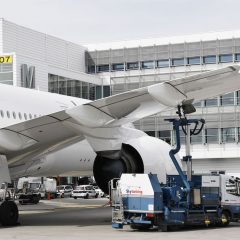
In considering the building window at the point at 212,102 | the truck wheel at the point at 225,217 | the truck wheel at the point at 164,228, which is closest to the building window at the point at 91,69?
the building window at the point at 212,102

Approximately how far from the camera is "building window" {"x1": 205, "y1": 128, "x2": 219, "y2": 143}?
5353 centimetres

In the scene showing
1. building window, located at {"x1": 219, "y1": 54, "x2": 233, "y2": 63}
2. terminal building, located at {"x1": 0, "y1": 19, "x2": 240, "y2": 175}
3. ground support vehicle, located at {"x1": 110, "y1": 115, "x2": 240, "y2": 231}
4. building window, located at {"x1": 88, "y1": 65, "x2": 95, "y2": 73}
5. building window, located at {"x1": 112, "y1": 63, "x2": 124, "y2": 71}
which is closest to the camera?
ground support vehicle, located at {"x1": 110, "y1": 115, "x2": 240, "y2": 231}

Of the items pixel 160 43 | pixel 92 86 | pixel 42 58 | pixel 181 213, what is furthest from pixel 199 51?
pixel 181 213

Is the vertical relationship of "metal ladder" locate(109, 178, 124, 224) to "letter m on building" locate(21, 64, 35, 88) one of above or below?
below

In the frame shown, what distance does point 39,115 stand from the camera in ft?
63.2

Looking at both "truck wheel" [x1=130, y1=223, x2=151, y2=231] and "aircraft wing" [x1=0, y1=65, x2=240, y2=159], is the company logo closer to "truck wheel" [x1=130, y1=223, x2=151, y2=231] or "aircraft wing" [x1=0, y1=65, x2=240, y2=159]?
"truck wheel" [x1=130, y1=223, x2=151, y2=231]

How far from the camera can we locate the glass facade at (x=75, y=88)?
2084 inches

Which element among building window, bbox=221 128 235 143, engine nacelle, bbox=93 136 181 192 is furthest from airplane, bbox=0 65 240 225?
building window, bbox=221 128 235 143

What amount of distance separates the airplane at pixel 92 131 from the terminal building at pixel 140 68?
95.1 ft

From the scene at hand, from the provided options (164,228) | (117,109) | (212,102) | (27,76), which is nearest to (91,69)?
(27,76)

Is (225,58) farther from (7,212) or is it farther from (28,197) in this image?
(7,212)

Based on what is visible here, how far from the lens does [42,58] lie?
5547cm

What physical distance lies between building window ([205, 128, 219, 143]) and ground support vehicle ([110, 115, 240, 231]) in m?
35.2

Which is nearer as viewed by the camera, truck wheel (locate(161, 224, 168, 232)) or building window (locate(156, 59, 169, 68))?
truck wheel (locate(161, 224, 168, 232))
